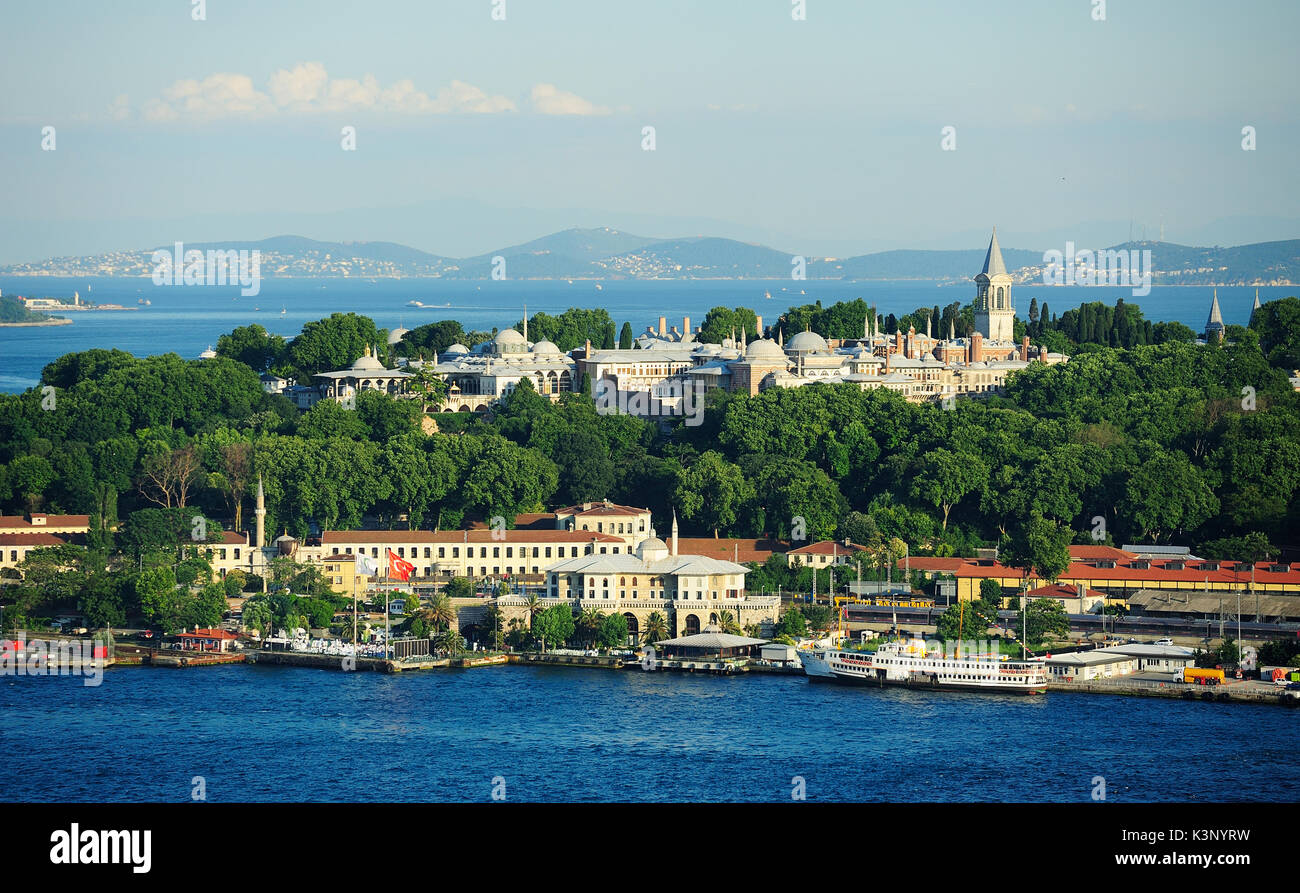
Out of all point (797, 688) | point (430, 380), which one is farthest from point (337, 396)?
point (797, 688)

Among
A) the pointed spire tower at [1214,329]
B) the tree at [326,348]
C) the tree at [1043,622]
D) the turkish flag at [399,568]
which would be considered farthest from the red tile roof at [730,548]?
the pointed spire tower at [1214,329]

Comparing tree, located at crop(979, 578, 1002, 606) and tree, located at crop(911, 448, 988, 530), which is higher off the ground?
tree, located at crop(911, 448, 988, 530)

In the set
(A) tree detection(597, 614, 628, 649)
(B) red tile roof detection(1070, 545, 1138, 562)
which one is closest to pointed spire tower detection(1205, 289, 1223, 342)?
(B) red tile roof detection(1070, 545, 1138, 562)

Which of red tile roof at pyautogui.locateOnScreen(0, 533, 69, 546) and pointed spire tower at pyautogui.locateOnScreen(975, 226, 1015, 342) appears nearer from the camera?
red tile roof at pyautogui.locateOnScreen(0, 533, 69, 546)

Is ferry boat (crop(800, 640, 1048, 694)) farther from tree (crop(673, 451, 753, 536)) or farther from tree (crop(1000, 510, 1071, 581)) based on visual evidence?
tree (crop(673, 451, 753, 536))

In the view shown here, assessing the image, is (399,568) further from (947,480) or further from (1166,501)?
(1166,501)

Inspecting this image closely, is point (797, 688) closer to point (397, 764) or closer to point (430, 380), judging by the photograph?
point (397, 764)
